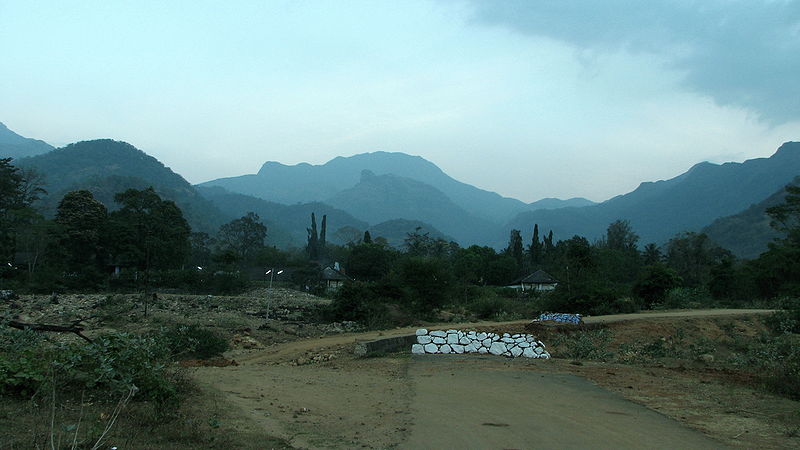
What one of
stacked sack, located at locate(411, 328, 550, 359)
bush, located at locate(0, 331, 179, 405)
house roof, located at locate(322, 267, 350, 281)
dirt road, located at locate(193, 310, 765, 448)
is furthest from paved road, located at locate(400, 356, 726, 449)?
house roof, located at locate(322, 267, 350, 281)

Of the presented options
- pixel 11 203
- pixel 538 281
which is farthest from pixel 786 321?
pixel 11 203

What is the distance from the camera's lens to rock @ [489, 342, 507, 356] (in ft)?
55.3

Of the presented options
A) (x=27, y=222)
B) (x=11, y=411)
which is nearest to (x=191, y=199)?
(x=27, y=222)

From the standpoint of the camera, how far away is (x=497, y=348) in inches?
666

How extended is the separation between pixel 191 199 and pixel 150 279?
118 m

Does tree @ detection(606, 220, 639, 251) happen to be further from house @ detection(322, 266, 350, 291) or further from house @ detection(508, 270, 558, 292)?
house @ detection(322, 266, 350, 291)

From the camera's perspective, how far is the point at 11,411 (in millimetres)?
6227

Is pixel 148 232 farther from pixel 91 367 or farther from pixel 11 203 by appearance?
pixel 91 367

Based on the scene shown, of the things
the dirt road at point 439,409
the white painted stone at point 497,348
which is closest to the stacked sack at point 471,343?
the white painted stone at point 497,348

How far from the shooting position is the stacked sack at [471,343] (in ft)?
55.2

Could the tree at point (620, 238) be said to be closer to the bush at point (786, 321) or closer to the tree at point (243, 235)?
the tree at point (243, 235)

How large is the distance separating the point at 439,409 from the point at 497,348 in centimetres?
850

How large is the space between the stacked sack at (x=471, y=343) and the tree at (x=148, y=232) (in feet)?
123

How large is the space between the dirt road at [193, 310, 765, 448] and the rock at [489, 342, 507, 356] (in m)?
2.76
